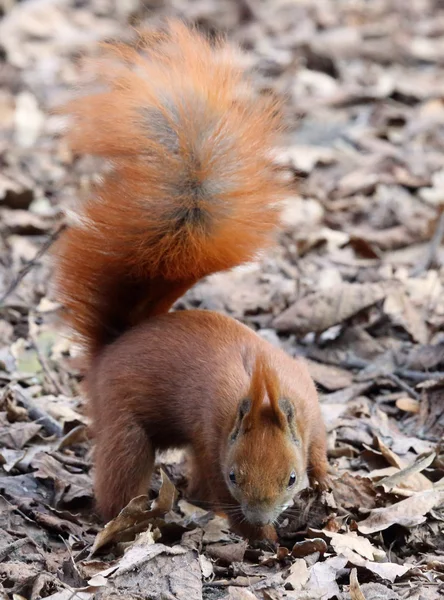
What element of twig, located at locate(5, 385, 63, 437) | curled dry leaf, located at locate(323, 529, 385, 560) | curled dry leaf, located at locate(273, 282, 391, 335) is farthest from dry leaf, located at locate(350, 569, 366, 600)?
curled dry leaf, located at locate(273, 282, 391, 335)

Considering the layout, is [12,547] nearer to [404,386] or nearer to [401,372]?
[404,386]

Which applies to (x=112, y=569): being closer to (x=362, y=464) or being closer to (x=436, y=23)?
(x=362, y=464)

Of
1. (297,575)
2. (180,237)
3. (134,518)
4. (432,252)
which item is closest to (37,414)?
(134,518)

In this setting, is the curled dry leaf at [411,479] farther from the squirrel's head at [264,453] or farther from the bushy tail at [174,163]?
the bushy tail at [174,163]

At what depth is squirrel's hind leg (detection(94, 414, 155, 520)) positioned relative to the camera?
3.59 meters

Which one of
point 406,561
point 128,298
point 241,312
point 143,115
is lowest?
point 406,561

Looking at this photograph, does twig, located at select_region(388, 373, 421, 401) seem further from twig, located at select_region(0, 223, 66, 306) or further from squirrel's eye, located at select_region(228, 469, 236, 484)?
twig, located at select_region(0, 223, 66, 306)

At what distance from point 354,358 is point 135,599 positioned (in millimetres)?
2278

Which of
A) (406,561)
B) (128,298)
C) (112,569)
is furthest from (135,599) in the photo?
(128,298)

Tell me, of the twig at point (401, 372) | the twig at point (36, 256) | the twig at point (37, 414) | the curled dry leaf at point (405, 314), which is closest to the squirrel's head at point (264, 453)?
the twig at point (37, 414)

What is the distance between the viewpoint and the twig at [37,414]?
429 cm

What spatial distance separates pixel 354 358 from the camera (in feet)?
16.0

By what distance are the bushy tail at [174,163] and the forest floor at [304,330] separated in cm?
35

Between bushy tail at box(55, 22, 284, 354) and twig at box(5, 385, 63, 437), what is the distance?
86cm
